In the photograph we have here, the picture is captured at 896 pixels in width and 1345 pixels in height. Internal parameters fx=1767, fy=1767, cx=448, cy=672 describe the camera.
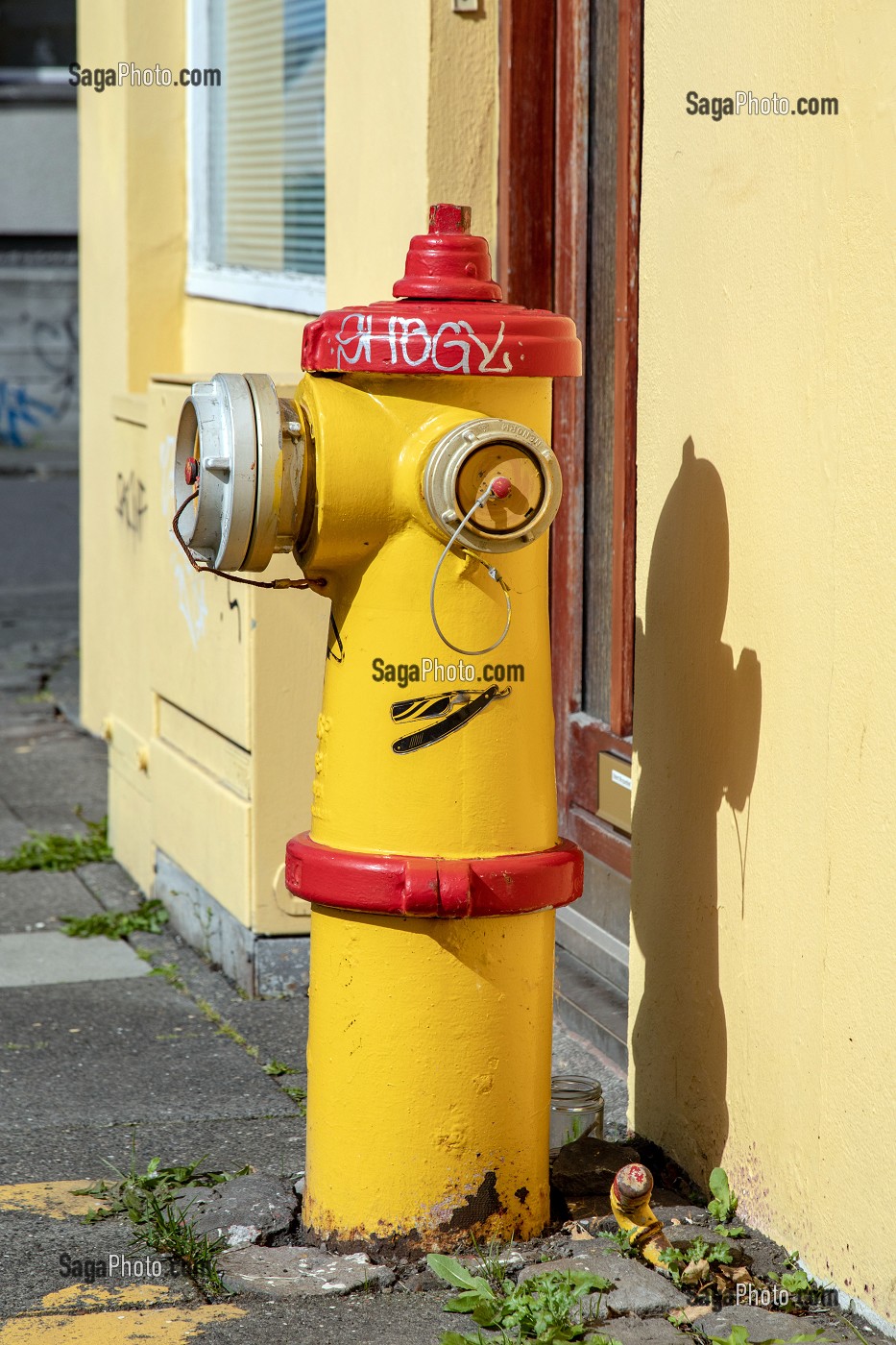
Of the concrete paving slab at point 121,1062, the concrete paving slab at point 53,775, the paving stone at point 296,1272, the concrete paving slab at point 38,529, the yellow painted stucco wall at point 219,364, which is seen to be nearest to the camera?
the paving stone at point 296,1272

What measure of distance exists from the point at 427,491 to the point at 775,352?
65 centimetres

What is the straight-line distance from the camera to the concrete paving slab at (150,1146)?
11.3 feet

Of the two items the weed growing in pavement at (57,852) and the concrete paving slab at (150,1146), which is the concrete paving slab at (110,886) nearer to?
the weed growing in pavement at (57,852)

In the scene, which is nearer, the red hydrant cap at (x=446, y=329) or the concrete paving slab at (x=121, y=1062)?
the red hydrant cap at (x=446, y=329)

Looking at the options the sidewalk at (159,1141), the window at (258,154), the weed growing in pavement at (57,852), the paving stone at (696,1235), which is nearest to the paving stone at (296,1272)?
the sidewalk at (159,1141)

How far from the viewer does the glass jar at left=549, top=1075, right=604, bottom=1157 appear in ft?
11.4

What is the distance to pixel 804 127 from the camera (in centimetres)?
284

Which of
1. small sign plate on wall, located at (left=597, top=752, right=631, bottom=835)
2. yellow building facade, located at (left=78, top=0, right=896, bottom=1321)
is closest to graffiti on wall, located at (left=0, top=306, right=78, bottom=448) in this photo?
yellow building facade, located at (left=78, top=0, right=896, bottom=1321)

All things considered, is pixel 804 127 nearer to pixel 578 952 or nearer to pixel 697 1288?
pixel 697 1288

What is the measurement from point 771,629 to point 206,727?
2213 mm

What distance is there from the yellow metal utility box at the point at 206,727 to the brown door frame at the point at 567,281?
0.63m

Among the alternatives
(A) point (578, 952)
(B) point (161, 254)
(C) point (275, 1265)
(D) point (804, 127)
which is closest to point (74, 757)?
(B) point (161, 254)

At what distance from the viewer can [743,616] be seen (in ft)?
10.1

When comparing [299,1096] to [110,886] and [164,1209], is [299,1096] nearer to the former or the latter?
[164,1209]
